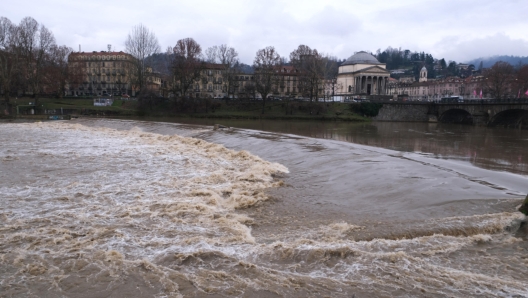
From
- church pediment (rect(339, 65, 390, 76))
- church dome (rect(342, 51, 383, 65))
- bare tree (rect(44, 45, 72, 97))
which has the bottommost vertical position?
bare tree (rect(44, 45, 72, 97))

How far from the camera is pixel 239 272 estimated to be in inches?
288

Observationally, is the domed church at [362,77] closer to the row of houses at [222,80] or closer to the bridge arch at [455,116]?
the row of houses at [222,80]

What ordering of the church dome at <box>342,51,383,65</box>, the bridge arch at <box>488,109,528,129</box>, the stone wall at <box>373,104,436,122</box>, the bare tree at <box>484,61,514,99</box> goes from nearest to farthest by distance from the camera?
the bridge arch at <box>488,109,528,129</box> < the stone wall at <box>373,104,436,122</box> < the bare tree at <box>484,61,514,99</box> < the church dome at <box>342,51,383,65</box>

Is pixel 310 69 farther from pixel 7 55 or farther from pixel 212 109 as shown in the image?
pixel 7 55

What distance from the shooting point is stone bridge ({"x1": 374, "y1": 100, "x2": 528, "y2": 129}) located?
60.8 m

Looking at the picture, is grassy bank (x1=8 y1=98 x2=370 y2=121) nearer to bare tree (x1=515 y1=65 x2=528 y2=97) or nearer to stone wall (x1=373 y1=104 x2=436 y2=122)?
stone wall (x1=373 y1=104 x2=436 y2=122)

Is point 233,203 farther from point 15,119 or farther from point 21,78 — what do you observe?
point 21,78

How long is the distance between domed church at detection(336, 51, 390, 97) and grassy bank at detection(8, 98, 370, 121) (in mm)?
36832

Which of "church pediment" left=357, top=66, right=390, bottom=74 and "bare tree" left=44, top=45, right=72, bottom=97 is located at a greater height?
"church pediment" left=357, top=66, right=390, bottom=74

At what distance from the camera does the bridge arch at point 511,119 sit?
61000mm

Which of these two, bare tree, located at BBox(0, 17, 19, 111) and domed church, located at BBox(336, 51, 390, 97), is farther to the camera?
domed church, located at BBox(336, 51, 390, 97)

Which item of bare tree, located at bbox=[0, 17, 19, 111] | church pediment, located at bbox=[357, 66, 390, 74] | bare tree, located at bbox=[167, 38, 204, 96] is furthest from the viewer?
church pediment, located at bbox=[357, 66, 390, 74]

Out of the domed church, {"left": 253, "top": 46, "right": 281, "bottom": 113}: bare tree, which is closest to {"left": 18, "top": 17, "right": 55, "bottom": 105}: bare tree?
{"left": 253, "top": 46, "right": 281, "bottom": 113}: bare tree

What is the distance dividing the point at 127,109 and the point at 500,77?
293ft
